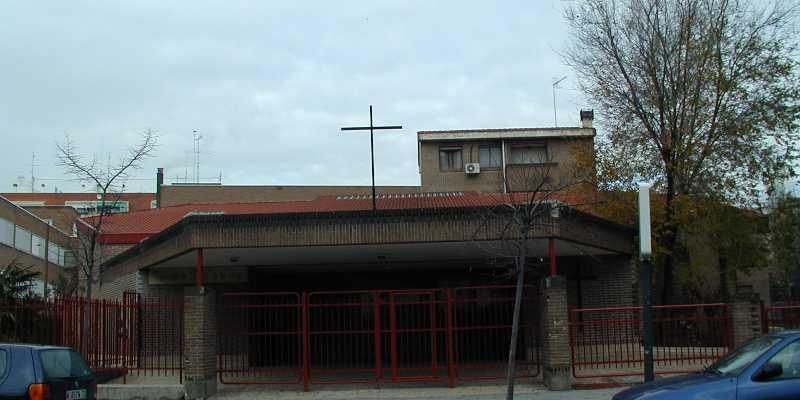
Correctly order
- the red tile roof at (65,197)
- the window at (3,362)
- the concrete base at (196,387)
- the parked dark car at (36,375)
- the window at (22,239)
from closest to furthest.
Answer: the parked dark car at (36,375) → the window at (3,362) → the concrete base at (196,387) → the window at (22,239) → the red tile roof at (65,197)

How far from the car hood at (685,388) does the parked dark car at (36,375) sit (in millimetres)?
6897

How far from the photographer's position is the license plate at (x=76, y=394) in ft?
34.4

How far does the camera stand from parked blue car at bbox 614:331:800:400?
846cm

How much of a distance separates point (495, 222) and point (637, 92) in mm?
9488

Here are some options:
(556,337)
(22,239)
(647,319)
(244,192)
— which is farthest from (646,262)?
(22,239)

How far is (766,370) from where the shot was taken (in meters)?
8.52

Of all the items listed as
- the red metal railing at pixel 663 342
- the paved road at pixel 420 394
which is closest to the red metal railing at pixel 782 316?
the red metal railing at pixel 663 342

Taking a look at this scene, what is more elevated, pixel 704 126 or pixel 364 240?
pixel 704 126

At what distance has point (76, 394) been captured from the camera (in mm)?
10656

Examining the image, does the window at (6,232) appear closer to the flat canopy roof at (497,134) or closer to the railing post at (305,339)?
the flat canopy roof at (497,134)

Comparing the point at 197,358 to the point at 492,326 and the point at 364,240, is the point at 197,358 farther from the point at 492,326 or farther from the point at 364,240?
the point at 492,326

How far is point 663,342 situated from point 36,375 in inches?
512

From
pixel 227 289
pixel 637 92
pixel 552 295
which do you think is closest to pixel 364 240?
pixel 552 295

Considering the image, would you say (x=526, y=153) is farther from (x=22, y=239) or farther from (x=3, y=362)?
(x=3, y=362)
